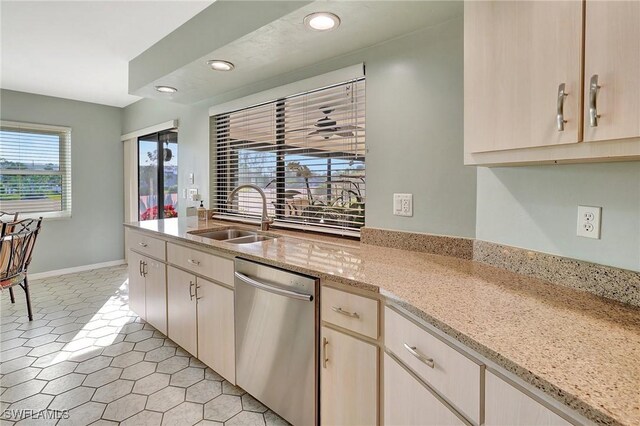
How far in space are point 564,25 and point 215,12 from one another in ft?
6.21

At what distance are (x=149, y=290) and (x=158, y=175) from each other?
2.22 m

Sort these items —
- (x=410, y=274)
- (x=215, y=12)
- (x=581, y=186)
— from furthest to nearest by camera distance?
(x=215, y=12)
(x=410, y=274)
(x=581, y=186)

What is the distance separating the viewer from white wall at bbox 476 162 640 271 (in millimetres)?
1029

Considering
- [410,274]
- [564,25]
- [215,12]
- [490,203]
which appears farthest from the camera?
[215,12]

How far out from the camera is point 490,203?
58.0 inches

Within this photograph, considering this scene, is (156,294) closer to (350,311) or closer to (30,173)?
(350,311)

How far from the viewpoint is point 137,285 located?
2.86 meters

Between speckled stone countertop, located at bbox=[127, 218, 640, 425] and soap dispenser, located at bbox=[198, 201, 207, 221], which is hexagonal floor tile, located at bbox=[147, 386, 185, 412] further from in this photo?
soap dispenser, located at bbox=[198, 201, 207, 221]

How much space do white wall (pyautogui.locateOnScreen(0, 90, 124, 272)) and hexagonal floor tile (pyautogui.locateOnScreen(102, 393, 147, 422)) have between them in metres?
3.50

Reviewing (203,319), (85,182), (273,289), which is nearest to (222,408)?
(203,319)

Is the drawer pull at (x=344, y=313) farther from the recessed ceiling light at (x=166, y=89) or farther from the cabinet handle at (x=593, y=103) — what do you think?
the recessed ceiling light at (x=166, y=89)

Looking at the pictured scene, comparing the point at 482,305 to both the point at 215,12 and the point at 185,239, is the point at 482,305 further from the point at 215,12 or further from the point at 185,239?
the point at 215,12

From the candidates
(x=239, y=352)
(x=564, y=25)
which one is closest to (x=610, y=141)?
(x=564, y=25)

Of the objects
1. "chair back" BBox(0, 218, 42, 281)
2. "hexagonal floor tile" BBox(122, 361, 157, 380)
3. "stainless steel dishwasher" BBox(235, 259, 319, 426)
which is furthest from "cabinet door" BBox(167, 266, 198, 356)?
"chair back" BBox(0, 218, 42, 281)
